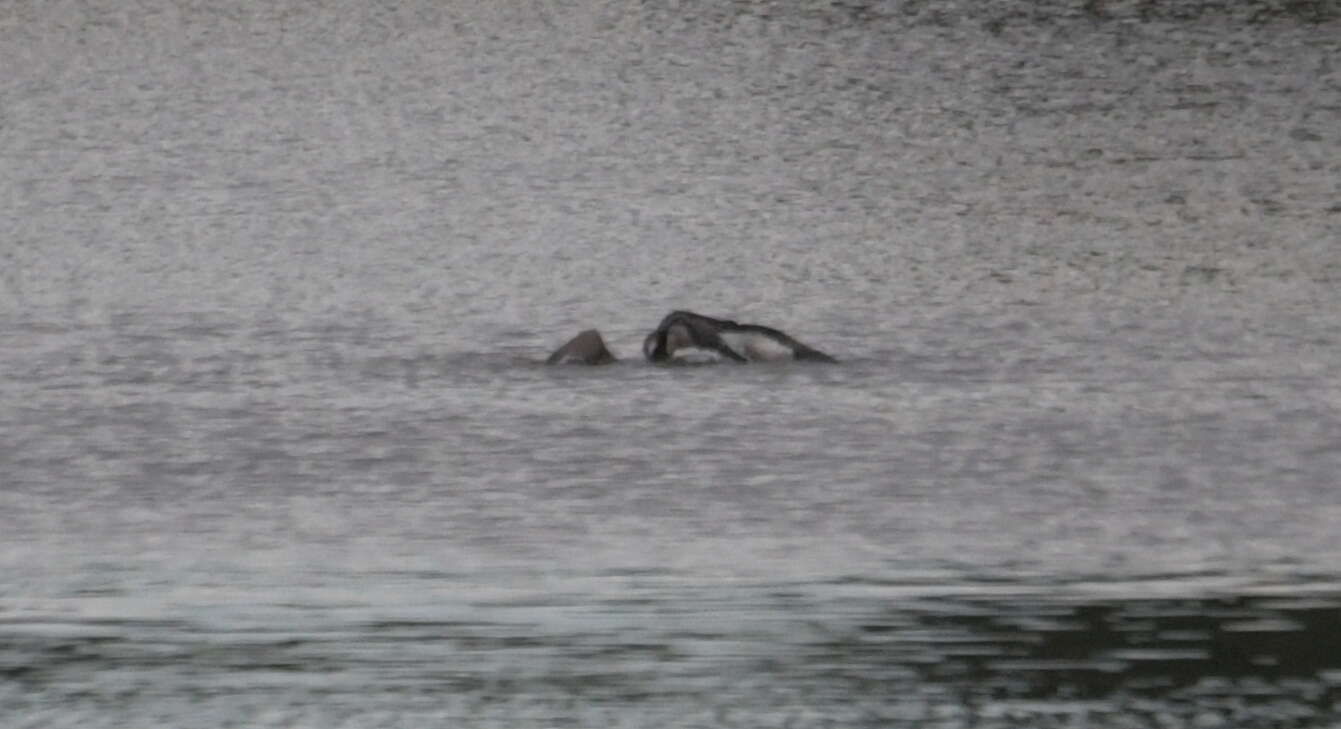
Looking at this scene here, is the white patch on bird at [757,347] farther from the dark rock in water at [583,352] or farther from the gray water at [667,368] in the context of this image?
the dark rock in water at [583,352]

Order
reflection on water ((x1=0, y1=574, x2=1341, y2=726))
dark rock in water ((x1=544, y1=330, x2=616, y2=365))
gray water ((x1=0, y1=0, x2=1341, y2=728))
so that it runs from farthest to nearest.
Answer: dark rock in water ((x1=544, y1=330, x2=616, y2=365)), gray water ((x1=0, y1=0, x2=1341, y2=728)), reflection on water ((x1=0, y1=574, x2=1341, y2=726))

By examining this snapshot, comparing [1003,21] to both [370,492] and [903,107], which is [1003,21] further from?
[370,492]

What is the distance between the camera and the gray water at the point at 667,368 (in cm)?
303

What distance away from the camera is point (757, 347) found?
5980mm

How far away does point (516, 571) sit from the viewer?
3.57 metres

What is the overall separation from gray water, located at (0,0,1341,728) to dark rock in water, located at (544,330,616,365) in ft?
0.25

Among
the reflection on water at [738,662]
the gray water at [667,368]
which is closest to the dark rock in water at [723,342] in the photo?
the gray water at [667,368]

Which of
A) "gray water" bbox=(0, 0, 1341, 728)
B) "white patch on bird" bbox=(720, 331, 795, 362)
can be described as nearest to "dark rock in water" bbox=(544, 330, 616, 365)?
"gray water" bbox=(0, 0, 1341, 728)

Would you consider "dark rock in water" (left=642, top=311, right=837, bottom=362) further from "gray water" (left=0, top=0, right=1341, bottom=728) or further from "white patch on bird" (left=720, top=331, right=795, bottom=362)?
"gray water" (left=0, top=0, right=1341, bottom=728)

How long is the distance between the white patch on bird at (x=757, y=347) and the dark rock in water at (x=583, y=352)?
24 centimetres

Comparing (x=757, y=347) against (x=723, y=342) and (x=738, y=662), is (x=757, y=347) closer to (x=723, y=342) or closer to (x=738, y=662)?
(x=723, y=342)

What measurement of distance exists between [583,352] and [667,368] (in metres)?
0.17

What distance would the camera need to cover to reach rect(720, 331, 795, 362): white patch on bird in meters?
5.98

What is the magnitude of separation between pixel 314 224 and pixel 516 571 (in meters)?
4.88
